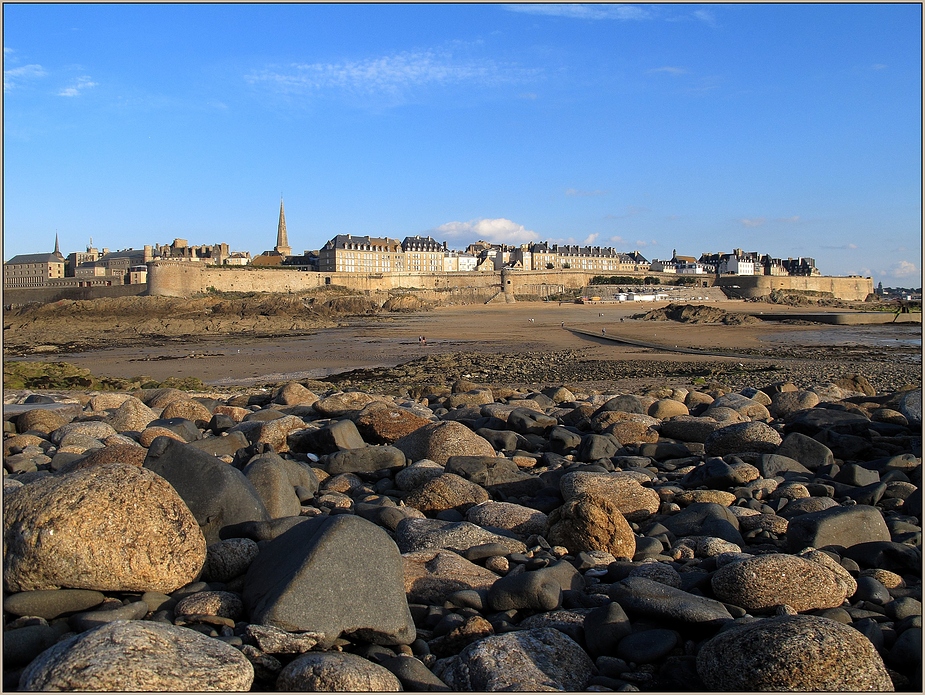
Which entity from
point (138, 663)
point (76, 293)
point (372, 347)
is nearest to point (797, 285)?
point (372, 347)

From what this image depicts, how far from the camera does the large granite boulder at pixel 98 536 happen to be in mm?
3752

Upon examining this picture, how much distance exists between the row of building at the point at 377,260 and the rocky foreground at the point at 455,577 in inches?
3241

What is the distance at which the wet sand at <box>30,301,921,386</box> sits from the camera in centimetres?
2192

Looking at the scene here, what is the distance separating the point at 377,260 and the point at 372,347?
79386 millimetres

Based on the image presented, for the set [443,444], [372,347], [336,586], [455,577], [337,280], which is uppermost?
[337,280]

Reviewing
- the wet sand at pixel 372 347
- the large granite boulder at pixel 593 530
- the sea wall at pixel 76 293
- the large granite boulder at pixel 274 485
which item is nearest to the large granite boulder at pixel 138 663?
the large granite boulder at pixel 274 485

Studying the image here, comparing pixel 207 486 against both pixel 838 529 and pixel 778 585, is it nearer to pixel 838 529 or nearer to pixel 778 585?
pixel 778 585

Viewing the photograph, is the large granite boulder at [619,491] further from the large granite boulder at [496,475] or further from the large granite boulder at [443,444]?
the large granite boulder at [443,444]

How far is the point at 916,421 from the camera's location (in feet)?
28.5

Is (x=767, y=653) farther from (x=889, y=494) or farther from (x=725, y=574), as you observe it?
(x=889, y=494)

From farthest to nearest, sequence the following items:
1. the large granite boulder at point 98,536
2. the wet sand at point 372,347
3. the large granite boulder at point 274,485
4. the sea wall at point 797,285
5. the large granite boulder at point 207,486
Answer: the sea wall at point 797,285, the wet sand at point 372,347, the large granite boulder at point 274,485, the large granite boulder at point 207,486, the large granite boulder at point 98,536

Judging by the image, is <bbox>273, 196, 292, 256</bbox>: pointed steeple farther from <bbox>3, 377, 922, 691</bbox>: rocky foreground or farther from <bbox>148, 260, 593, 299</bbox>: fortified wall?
<bbox>3, 377, 922, 691</bbox>: rocky foreground

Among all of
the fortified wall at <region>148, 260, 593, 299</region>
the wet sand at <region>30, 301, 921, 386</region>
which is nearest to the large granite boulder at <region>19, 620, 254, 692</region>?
the wet sand at <region>30, 301, 921, 386</region>

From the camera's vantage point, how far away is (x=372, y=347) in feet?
93.5
